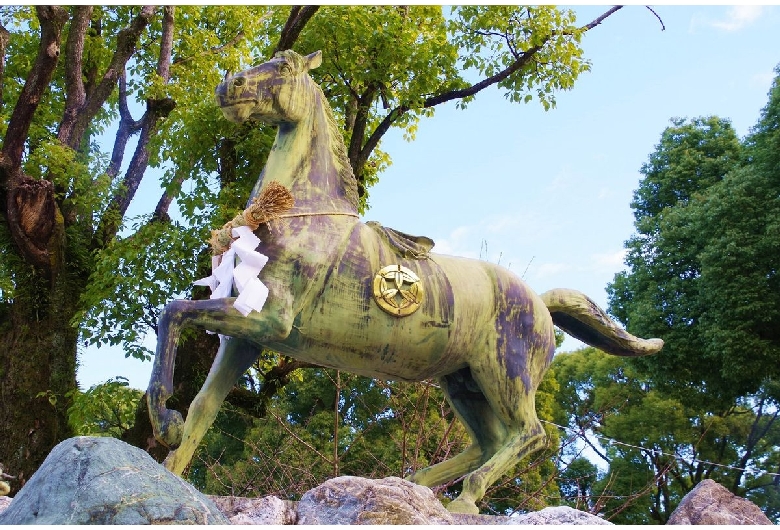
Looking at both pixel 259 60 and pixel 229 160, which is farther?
pixel 259 60

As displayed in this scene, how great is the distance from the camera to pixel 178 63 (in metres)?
13.9

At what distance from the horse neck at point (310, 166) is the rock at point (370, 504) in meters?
1.52

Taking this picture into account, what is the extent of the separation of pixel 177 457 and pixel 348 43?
25.1 feet

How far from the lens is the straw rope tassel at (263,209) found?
4.79 m

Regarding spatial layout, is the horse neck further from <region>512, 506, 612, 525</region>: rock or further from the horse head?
<region>512, 506, 612, 525</region>: rock

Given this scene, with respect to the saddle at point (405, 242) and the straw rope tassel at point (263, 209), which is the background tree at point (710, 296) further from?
the straw rope tassel at point (263, 209)

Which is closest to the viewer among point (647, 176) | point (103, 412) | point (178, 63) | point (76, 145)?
point (103, 412)

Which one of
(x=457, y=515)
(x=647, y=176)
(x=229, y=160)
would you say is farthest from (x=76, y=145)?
(x=647, y=176)

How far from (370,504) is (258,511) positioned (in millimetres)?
562

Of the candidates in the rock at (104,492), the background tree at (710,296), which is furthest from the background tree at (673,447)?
the rock at (104,492)

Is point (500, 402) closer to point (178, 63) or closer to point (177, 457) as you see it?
point (177, 457)

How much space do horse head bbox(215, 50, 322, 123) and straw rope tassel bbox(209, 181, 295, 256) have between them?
17.0 inches

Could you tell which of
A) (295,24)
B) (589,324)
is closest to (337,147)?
(589,324)

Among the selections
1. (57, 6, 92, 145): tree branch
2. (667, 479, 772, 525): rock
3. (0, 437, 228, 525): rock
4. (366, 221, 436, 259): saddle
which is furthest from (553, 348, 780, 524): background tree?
(0, 437, 228, 525): rock
